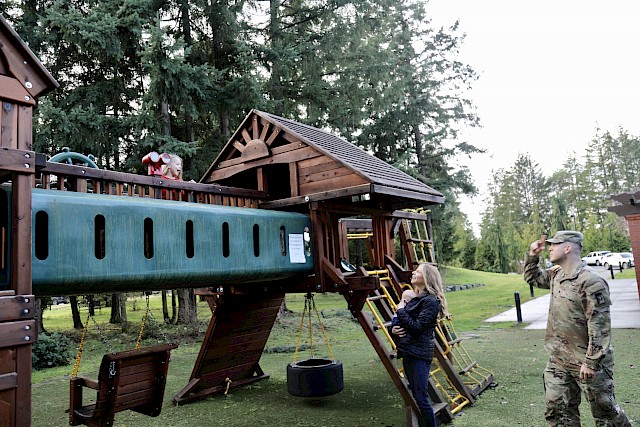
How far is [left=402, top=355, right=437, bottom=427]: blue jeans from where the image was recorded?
15.1 feet

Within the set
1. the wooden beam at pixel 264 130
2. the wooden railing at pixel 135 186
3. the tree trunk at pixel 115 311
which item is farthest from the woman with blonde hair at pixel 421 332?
the tree trunk at pixel 115 311

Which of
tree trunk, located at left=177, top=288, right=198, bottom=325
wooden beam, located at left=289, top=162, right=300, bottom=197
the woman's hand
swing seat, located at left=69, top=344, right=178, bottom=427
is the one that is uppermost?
wooden beam, located at left=289, top=162, right=300, bottom=197

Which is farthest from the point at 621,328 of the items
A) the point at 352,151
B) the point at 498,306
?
the point at 352,151

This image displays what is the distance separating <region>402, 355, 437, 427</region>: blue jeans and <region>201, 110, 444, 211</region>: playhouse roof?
1925 millimetres

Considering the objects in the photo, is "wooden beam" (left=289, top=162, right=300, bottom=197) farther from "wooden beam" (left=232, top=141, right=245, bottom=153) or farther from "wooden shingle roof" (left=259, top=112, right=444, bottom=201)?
"wooden beam" (left=232, top=141, right=245, bottom=153)

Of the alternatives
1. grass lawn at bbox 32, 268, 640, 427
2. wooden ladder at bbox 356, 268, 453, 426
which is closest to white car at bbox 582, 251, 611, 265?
grass lawn at bbox 32, 268, 640, 427

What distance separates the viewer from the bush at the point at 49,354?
10914 mm

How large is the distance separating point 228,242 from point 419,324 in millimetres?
2157

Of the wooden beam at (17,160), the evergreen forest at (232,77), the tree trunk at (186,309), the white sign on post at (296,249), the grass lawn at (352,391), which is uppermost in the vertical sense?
the evergreen forest at (232,77)

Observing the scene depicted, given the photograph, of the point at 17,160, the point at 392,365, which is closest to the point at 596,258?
the point at 392,365

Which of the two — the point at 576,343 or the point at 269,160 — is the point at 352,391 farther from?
the point at 576,343

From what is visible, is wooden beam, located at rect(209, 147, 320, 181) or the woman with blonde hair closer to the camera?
the woman with blonde hair

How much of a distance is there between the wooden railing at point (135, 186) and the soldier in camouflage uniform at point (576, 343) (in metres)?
3.64

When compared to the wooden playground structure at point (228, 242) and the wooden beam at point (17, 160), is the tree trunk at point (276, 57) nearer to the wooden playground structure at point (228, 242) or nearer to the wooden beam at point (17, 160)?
the wooden playground structure at point (228, 242)
